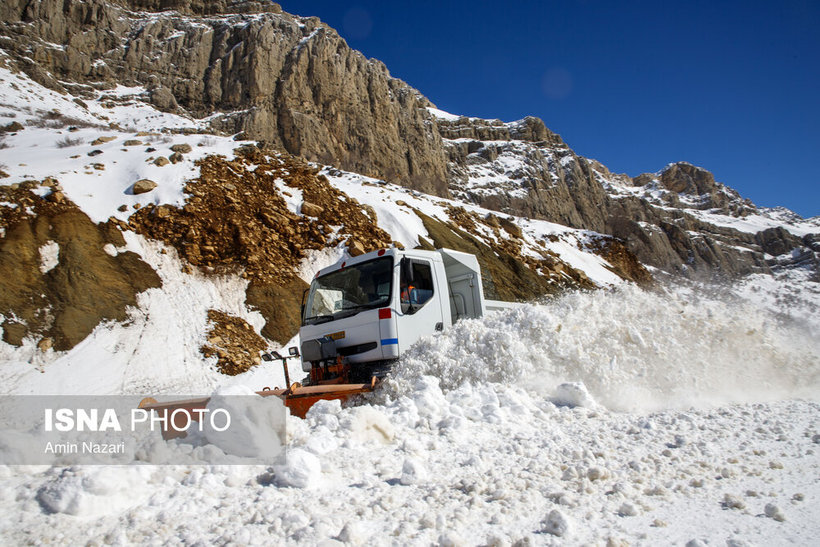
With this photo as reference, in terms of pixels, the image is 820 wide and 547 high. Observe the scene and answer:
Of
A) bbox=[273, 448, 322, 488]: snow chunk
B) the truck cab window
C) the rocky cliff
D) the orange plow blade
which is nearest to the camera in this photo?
bbox=[273, 448, 322, 488]: snow chunk

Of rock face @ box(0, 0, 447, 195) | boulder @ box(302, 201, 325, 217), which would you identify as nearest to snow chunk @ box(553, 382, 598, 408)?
boulder @ box(302, 201, 325, 217)

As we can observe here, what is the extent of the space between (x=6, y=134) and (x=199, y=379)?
29349 mm

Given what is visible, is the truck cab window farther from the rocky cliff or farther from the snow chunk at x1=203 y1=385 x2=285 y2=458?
the rocky cliff

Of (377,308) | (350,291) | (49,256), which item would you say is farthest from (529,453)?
(49,256)

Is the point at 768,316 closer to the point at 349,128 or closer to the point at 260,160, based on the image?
the point at 260,160

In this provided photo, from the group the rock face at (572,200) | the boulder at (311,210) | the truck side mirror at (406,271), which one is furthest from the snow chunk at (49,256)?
the rock face at (572,200)

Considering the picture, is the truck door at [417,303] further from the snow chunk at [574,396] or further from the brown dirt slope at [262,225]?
the brown dirt slope at [262,225]

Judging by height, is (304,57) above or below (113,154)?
above

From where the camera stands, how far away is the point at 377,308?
22.2 feet

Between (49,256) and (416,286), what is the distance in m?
14.5

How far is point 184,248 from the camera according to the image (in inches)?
699

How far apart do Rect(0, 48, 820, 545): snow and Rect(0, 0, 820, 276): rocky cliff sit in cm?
6394

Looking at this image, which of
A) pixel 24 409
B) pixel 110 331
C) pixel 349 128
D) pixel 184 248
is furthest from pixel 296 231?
pixel 349 128

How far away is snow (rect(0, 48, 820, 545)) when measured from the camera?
2.53 meters
